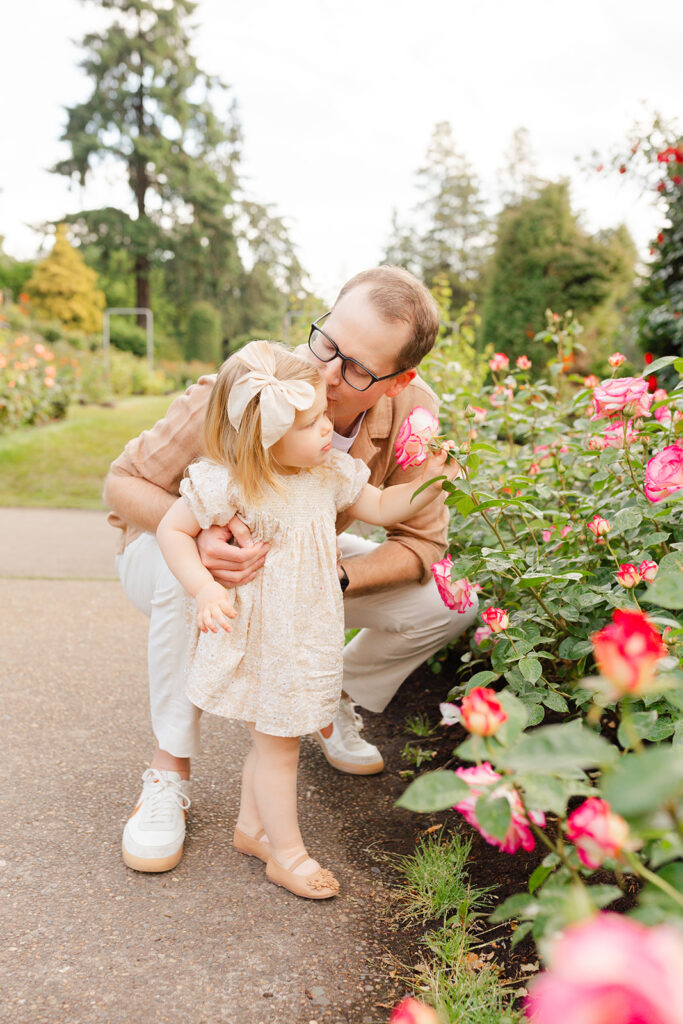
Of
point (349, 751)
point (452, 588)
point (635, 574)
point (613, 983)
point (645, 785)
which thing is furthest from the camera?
point (349, 751)

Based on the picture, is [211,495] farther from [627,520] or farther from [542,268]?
[542,268]

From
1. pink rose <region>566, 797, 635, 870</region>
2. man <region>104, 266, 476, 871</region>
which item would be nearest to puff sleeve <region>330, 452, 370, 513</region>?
man <region>104, 266, 476, 871</region>

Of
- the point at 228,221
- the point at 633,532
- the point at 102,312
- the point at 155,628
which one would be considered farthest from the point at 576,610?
the point at 228,221

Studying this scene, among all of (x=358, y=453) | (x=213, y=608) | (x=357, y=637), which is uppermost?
(x=358, y=453)

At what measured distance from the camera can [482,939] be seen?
1.48 metres

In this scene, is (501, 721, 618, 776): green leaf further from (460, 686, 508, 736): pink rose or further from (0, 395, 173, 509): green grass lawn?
(0, 395, 173, 509): green grass lawn

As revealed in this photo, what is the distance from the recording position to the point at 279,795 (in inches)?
65.2

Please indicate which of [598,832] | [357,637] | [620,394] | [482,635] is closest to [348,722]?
[357,637]

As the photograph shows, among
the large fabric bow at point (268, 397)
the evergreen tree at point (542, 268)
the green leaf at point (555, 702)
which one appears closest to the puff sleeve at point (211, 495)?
the large fabric bow at point (268, 397)

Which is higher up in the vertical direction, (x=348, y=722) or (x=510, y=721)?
(x=510, y=721)

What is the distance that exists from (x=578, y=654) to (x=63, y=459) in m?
6.51

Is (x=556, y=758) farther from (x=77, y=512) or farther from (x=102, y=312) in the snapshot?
(x=102, y=312)

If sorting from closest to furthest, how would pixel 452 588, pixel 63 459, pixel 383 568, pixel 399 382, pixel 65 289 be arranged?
pixel 452 588, pixel 399 382, pixel 383 568, pixel 63 459, pixel 65 289

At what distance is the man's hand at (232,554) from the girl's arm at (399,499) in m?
0.26
